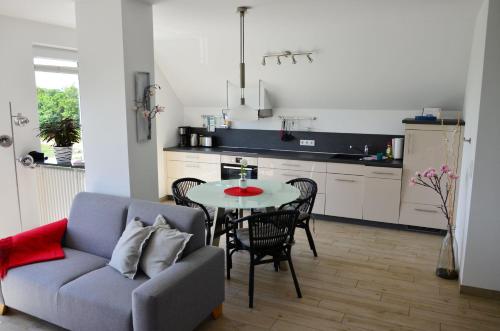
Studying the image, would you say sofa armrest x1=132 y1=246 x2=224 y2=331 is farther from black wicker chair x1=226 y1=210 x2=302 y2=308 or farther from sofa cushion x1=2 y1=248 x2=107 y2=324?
sofa cushion x1=2 y1=248 x2=107 y2=324

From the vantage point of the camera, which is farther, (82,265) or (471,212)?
(471,212)

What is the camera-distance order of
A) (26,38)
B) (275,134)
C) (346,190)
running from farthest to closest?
(275,134) < (346,190) < (26,38)

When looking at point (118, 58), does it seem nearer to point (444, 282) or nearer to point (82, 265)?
point (82, 265)

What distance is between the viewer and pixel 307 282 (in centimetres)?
360

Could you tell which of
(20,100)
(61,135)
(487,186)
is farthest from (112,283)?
(487,186)

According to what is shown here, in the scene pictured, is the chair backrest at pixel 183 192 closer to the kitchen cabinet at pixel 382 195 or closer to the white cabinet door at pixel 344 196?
the white cabinet door at pixel 344 196

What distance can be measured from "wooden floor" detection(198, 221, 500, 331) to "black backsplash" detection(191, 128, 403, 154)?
1610 mm

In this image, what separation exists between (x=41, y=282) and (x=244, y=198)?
5.79 ft

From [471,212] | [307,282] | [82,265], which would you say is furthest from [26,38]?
[471,212]

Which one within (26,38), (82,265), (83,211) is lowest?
(82,265)

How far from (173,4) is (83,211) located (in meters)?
2.09

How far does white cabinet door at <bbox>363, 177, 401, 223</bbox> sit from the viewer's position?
16.2 feet

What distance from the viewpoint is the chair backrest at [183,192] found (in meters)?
3.83

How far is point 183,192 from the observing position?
4.39 m
